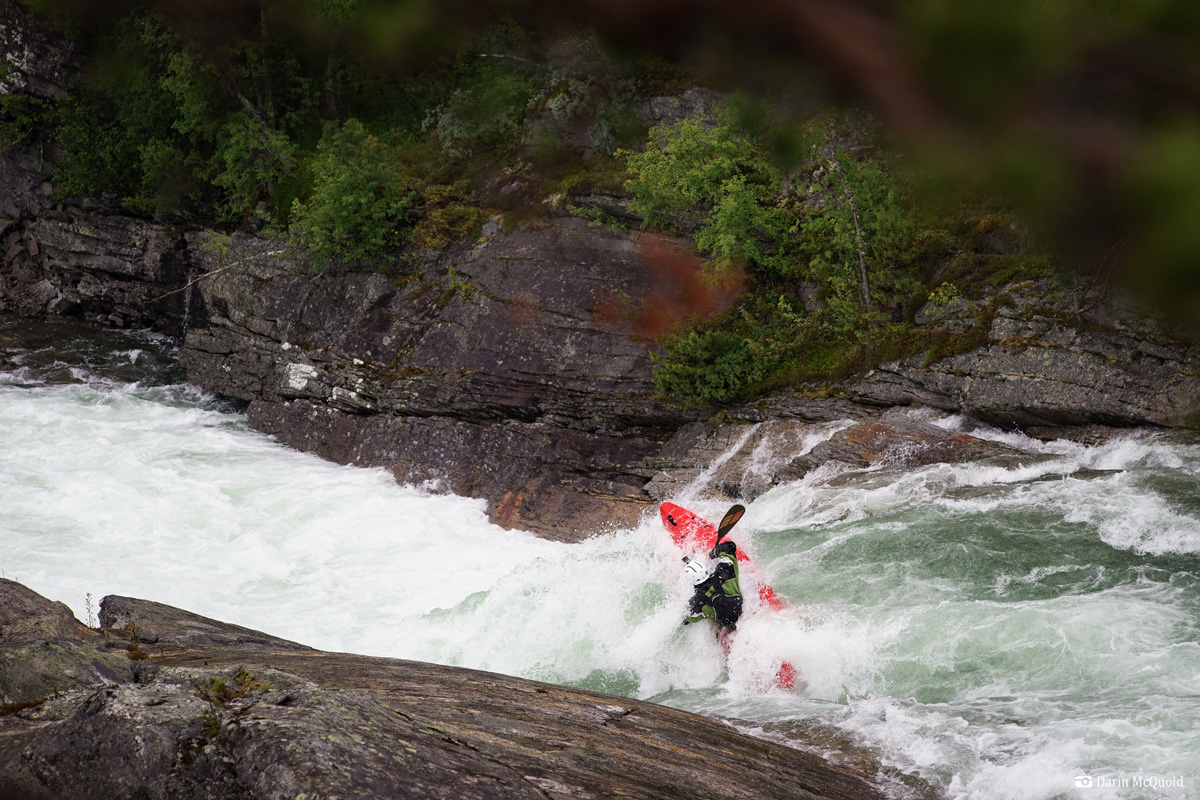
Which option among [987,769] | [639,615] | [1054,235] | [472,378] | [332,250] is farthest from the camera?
[332,250]

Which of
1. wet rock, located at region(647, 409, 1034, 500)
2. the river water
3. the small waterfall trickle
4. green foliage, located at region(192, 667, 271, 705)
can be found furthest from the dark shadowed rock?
the small waterfall trickle

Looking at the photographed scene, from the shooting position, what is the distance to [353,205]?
1451 centimetres

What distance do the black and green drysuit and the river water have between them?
0.78 ft

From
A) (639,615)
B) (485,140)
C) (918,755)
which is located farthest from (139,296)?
(918,755)

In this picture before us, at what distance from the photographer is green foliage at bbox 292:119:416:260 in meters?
14.4

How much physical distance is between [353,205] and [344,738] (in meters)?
13.0

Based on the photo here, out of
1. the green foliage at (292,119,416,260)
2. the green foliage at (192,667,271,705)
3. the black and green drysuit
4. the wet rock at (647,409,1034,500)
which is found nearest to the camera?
the green foliage at (192,667,271,705)

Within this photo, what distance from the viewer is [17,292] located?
17.9 m

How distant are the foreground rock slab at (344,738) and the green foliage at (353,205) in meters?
9.98

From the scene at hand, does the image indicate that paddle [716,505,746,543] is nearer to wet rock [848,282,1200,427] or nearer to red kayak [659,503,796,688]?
red kayak [659,503,796,688]

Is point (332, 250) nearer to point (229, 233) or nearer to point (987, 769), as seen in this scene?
point (229, 233)

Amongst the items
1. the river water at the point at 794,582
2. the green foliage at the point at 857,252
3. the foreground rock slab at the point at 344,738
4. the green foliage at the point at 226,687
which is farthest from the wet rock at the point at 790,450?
the green foliage at the point at 226,687

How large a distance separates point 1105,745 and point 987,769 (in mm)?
771

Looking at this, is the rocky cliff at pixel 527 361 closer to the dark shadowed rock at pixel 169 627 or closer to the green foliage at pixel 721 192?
the green foliage at pixel 721 192
